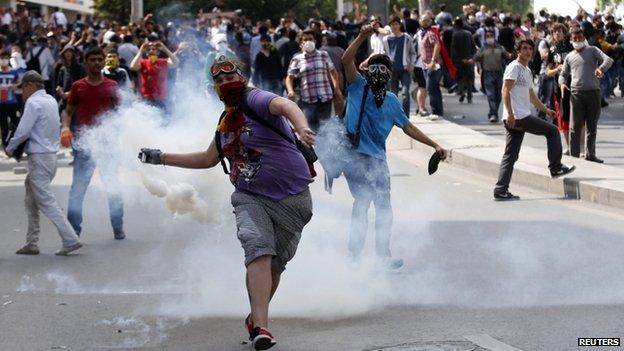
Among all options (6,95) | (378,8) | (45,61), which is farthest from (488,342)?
(45,61)

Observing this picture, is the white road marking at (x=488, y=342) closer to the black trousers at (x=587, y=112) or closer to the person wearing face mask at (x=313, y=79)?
the black trousers at (x=587, y=112)

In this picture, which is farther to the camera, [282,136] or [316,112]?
[316,112]

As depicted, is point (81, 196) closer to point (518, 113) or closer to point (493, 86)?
point (518, 113)

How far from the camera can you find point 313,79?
16.4 metres

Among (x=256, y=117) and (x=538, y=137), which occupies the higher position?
(x=256, y=117)

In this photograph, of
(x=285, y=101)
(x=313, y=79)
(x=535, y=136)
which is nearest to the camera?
(x=285, y=101)

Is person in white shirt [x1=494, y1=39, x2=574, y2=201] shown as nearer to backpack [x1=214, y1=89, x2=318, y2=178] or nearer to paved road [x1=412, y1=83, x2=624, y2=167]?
paved road [x1=412, y1=83, x2=624, y2=167]

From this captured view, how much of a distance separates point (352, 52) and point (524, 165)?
6883 millimetres

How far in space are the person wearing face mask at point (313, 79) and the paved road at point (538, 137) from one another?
372 cm

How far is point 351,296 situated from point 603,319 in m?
1.66

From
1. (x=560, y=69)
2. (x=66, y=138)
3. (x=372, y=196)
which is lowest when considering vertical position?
(x=560, y=69)

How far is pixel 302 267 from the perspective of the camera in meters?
8.80

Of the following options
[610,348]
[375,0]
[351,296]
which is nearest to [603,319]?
[610,348]

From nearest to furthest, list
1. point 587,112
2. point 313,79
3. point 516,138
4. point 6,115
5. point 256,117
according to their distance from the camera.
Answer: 1. point 256,117
2. point 516,138
3. point 587,112
4. point 313,79
5. point 6,115
